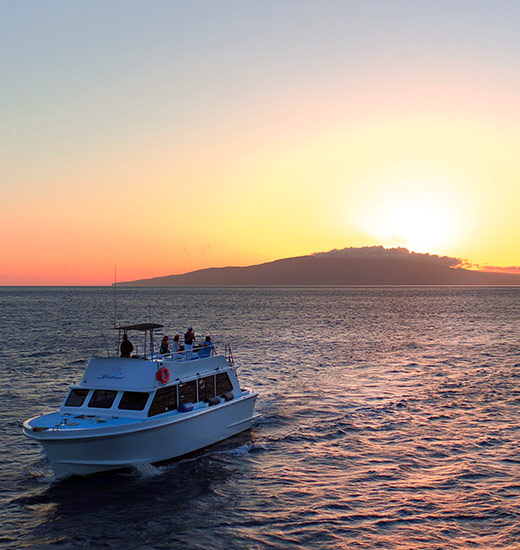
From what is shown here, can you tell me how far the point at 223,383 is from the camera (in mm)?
23875

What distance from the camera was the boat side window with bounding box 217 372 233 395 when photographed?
23.6m

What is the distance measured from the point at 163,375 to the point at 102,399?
7.83 ft

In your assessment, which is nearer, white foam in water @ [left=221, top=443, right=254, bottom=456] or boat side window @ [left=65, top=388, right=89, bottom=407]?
boat side window @ [left=65, top=388, right=89, bottom=407]

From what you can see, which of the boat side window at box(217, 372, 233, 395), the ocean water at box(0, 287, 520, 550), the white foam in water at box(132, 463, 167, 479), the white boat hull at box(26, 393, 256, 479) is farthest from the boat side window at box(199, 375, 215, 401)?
the white foam in water at box(132, 463, 167, 479)

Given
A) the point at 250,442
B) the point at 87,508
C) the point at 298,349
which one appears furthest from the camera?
the point at 298,349

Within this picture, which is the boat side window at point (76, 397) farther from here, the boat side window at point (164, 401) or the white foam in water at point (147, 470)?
the white foam in water at point (147, 470)

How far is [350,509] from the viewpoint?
16.7m

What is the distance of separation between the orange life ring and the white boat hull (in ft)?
4.46

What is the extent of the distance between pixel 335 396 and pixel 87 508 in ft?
60.5

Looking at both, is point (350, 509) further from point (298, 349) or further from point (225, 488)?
point (298, 349)

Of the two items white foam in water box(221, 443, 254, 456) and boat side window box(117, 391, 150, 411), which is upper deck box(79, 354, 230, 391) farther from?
white foam in water box(221, 443, 254, 456)

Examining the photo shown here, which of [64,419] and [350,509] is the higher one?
[64,419]

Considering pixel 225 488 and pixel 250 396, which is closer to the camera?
pixel 225 488

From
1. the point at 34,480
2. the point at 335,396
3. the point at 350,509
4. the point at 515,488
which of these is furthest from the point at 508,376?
the point at 34,480
